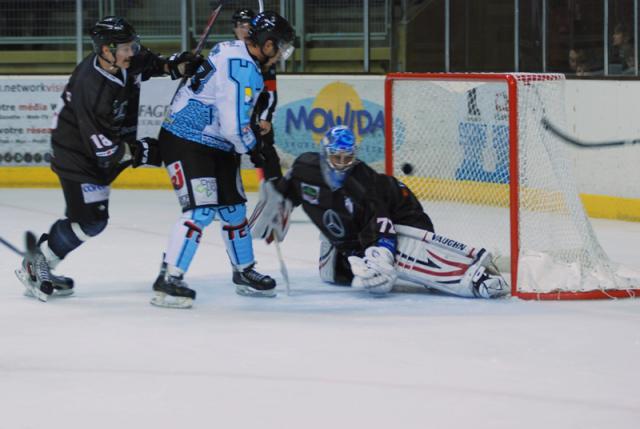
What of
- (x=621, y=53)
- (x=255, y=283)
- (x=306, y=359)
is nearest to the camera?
(x=306, y=359)

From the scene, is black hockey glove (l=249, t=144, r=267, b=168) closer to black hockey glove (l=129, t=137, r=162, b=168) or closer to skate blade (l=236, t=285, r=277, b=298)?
black hockey glove (l=129, t=137, r=162, b=168)

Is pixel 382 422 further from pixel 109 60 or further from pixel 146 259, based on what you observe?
pixel 146 259

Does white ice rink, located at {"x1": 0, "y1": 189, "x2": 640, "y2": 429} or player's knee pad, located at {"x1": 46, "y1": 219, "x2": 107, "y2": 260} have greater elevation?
player's knee pad, located at {"x1": 46, "y1": 219, "x2": 107, "y2": 260}

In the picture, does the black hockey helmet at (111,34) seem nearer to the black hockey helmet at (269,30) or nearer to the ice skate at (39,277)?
the black hockey helmet at (269,30)

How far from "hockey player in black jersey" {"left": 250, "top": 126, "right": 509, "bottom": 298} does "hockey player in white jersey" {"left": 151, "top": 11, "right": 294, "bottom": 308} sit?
9.7 inches

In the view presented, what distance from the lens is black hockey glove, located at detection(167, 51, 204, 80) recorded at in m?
5.02

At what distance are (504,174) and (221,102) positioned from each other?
165 centimetres

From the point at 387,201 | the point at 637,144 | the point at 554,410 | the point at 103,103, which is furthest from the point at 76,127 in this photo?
the point at 637,144

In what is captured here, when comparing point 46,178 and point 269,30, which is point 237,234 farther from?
point 46,178

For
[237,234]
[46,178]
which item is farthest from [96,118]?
[46,178]

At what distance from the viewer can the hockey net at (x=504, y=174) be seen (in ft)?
16.8

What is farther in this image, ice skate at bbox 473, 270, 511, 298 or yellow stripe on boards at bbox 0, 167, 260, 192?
yellow stripe on boards at bbox 0, 167, 260, 192

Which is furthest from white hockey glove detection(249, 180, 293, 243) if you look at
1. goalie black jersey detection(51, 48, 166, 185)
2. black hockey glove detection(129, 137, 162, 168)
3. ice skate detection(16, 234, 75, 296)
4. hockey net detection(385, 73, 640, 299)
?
hockey net detection(385, 73, 640, 299)

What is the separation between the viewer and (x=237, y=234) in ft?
16.9
